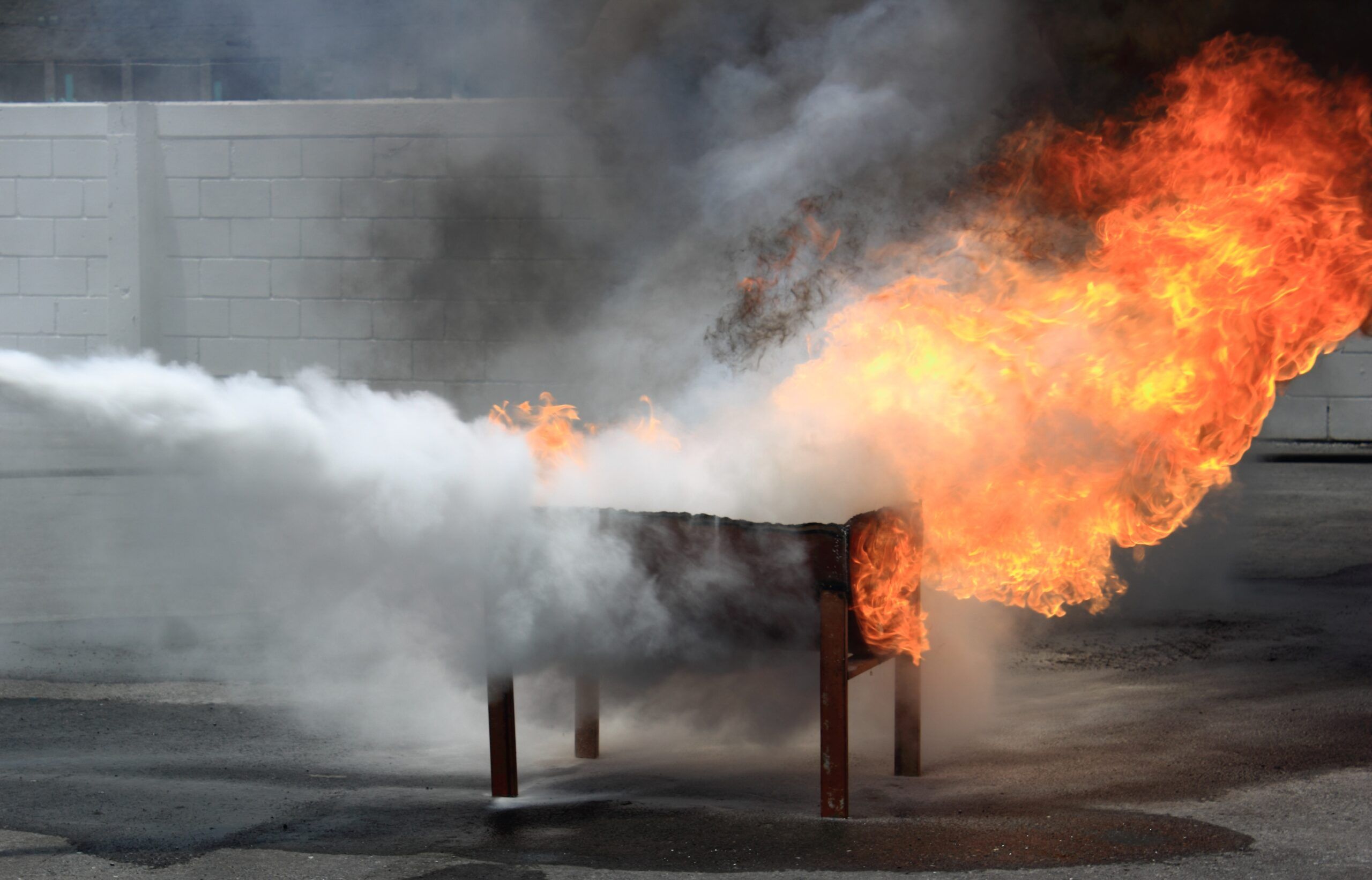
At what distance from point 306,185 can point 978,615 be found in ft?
19.6

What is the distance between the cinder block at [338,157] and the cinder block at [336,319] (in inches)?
36.0

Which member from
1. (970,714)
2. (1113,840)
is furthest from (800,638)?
(970,714)

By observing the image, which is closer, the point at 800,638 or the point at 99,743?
the point at 800,638

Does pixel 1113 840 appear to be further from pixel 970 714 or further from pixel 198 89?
pixel 198 89

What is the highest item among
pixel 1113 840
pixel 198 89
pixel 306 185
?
pixel 198 89

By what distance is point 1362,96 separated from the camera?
7270mm

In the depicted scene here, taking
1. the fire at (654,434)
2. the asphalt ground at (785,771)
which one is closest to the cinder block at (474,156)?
the asphalt ground at (785,771)

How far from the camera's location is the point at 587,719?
4473 millimetres

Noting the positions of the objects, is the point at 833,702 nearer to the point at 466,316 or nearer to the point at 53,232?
the point at 466,316

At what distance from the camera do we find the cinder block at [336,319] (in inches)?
344

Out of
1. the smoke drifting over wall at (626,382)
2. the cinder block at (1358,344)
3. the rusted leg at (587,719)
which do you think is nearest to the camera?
the smoke drifting over wall at (626,382)

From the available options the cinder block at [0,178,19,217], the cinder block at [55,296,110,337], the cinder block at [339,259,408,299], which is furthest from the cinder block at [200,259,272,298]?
the cinder block at [0,178,19,217]

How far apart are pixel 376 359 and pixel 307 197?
1.26 meters

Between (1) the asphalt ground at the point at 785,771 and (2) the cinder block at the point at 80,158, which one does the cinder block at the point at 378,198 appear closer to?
(2) the cinder block at the point at 80,158
